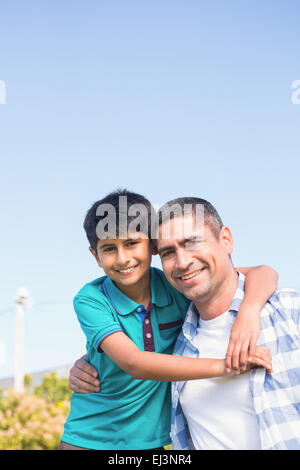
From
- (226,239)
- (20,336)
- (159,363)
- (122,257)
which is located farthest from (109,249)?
(20,336)

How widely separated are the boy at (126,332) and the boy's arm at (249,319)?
0.18 ft

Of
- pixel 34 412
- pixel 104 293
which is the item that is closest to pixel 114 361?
pixel 104 293

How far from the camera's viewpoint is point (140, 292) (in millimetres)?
2922

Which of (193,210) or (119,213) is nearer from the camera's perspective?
(193,210)

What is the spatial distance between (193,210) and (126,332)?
31.4 inches

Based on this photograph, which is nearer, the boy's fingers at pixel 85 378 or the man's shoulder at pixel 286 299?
the man's shoulder at pixel 286 299

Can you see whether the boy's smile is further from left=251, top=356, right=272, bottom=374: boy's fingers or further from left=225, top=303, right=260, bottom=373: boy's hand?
left=251, top=356, right=272, bottom=374: boy's fingers

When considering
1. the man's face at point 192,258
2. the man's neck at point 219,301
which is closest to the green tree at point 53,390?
the man's neck at point 219,301

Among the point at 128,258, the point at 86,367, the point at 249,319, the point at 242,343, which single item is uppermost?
the point at 128,258

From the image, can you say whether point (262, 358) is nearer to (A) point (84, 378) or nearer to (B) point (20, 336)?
(A) point (84, 378)

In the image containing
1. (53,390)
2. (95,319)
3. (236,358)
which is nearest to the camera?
(236,358)

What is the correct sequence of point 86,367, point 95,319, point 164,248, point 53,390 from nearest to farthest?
point 164,248, point 95,319, point 86,367, point 53,390

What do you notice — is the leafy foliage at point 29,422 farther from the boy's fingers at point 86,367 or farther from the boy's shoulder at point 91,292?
the boy's shoulder at point 91,292

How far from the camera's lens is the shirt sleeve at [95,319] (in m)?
2.66
